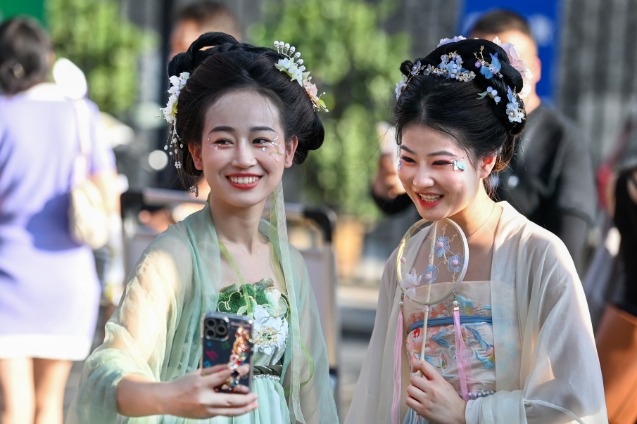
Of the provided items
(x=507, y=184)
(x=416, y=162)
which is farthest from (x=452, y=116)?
(x=507, y=184)

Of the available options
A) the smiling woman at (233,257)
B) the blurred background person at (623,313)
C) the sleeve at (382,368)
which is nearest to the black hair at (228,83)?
the smiling woman at (233,257)

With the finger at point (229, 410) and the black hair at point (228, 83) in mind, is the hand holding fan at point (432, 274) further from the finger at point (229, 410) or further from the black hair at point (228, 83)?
the finger at point (229, 410)

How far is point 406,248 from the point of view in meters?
3.61

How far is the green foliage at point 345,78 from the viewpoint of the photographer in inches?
466

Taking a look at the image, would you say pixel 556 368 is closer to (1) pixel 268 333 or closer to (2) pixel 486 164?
(2) pixel 486 164

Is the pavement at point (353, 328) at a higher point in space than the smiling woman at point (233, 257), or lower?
lower

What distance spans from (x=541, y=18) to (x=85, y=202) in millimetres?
2938

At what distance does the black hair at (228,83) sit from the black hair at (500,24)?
189cm

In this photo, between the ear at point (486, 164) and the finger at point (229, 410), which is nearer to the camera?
the finger at point (229, 410)

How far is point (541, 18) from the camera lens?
6805 millimetres

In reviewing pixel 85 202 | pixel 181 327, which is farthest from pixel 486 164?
pixel 85 202

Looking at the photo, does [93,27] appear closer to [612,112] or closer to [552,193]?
[612,112]

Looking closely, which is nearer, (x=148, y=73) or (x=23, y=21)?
(x=23, y=21)

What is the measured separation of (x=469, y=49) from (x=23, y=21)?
8.65ft
